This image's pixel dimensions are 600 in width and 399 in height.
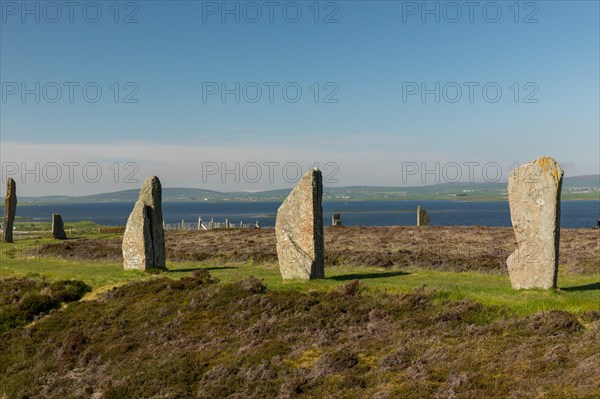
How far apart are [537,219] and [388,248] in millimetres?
18484

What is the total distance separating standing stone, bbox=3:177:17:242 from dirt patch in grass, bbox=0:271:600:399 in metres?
26.1

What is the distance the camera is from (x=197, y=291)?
2241 centimetres

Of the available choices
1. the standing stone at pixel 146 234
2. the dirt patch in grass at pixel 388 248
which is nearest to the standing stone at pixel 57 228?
the dirt patch in grass at pixel 388 248

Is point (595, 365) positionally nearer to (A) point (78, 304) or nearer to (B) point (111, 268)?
(A) point (78, 304)

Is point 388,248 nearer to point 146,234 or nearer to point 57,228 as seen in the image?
point 146,234

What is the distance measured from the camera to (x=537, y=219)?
1959 centimetres

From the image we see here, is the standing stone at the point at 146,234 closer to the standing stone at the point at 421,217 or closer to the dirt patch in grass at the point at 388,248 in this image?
the dirt patch in grass at the point at 388,248

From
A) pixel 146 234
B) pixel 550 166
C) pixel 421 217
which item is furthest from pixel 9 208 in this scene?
pixel 550 166

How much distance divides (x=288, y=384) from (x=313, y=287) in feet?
25.6

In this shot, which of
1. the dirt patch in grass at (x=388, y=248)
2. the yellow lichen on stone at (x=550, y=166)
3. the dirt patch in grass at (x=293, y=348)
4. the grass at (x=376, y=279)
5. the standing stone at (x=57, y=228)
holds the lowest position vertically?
the dirt patch in grass at (x=293, y=348)

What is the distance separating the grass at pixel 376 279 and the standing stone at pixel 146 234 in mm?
906

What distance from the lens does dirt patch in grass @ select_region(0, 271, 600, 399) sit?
43.9 feet

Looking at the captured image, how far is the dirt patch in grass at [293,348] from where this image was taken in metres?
13.4

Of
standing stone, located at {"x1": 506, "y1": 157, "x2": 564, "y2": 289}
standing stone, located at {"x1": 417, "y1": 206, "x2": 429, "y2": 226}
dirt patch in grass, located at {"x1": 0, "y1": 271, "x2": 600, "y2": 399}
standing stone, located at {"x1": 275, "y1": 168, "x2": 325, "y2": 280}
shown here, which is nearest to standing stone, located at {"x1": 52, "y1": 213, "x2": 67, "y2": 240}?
dirt patch in grass, located at {"x1": 0, "y1": 271, "x2": 600, "y2": 399}
